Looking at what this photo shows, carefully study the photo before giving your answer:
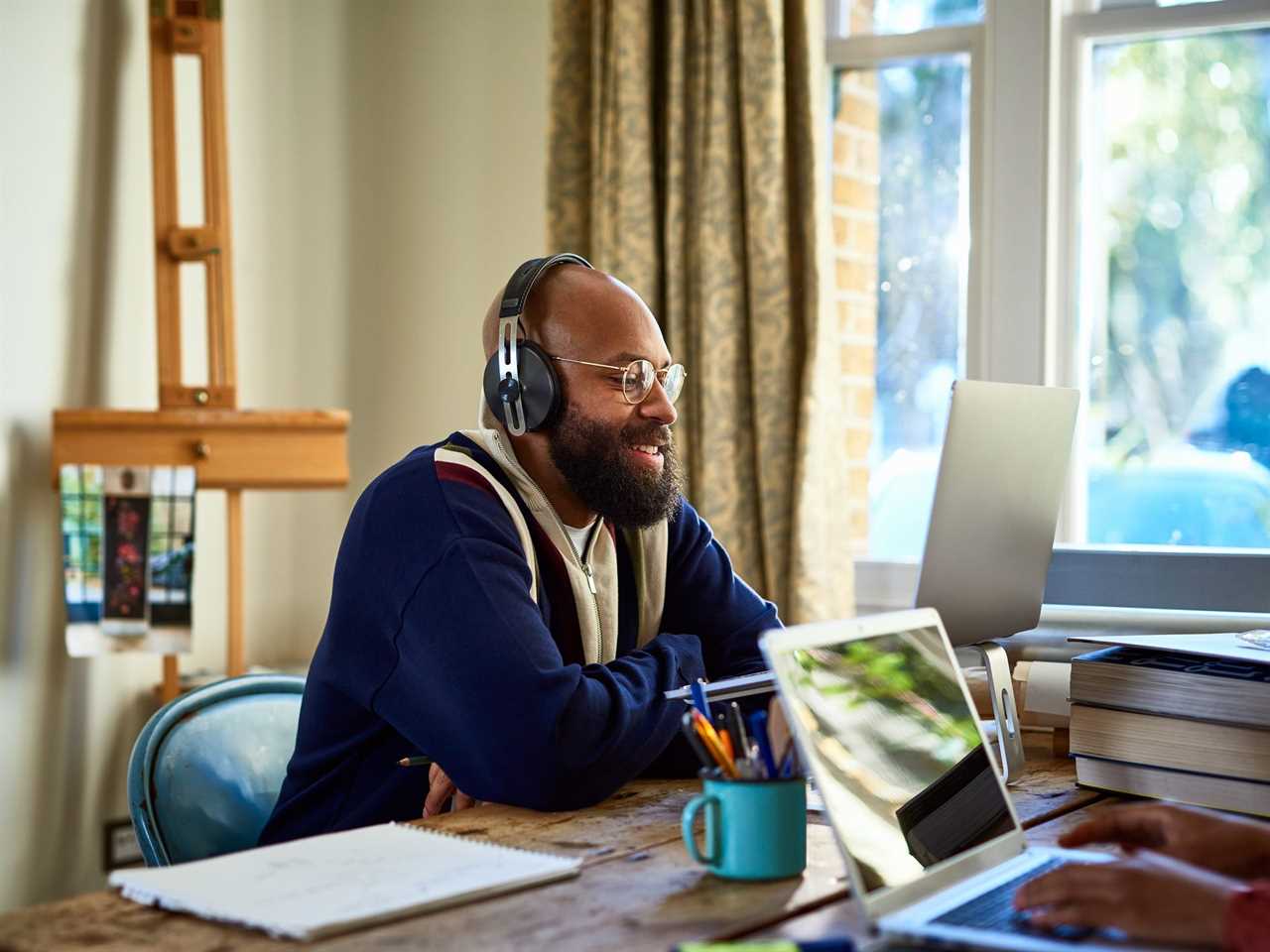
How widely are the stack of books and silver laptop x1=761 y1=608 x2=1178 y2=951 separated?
0.25 m

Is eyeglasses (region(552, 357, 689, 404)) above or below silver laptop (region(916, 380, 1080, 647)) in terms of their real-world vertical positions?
above

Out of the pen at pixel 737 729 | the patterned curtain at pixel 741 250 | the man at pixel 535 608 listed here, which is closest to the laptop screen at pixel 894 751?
the pen at pixel 737 729

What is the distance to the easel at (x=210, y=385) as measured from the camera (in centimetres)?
263

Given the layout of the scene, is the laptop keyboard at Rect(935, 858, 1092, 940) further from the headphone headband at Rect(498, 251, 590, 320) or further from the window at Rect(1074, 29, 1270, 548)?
the window at Rect(1074, 29, 1270, 548)

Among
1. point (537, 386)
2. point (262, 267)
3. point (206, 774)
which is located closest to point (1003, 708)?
point (537, 386)

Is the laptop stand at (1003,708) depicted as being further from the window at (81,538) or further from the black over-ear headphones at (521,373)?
the window at (81,538)

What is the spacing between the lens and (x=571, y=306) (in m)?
1.70

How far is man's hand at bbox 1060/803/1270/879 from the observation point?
1.02 m

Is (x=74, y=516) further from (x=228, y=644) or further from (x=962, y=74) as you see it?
(x=962, y=74)

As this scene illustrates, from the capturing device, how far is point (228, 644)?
277 centimetres

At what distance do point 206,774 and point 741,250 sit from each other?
6.16 ft

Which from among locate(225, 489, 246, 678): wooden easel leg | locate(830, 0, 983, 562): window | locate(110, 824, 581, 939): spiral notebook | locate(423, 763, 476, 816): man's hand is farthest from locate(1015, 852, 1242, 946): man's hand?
locate(830, 0, 983, 562): window

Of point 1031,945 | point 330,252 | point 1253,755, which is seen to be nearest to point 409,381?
point 330,252

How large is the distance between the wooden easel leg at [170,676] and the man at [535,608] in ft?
4.15
